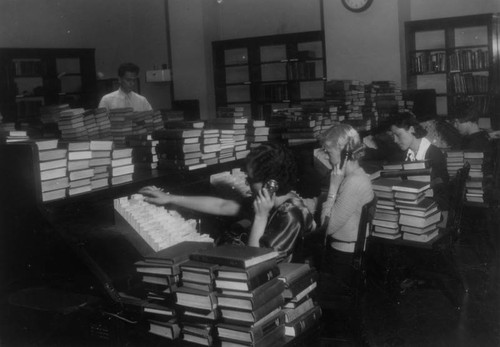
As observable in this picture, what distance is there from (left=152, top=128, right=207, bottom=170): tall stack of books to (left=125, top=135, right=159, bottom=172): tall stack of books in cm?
3

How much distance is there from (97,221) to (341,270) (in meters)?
1.50

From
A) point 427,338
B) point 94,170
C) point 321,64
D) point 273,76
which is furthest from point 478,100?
point 94,170

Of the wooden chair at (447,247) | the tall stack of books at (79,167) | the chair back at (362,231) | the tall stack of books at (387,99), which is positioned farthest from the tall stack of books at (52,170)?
the tall stack of books at (387,99)

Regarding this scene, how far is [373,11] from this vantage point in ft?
27.1

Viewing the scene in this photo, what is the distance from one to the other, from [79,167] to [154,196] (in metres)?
0.48

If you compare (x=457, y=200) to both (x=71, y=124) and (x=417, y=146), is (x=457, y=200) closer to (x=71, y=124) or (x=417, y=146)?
(x=417, y=146)

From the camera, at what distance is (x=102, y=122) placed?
147 inches

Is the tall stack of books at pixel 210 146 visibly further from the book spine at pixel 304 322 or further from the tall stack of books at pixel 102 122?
the book spine at pixel 304 322

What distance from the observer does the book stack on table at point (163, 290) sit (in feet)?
7.37

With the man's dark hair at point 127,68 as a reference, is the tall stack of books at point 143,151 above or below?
below

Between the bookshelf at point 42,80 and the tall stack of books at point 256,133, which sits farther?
the bookshelf at point 42,80

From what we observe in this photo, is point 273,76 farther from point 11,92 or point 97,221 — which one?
point 97,221

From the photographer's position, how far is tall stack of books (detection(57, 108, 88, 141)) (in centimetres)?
348

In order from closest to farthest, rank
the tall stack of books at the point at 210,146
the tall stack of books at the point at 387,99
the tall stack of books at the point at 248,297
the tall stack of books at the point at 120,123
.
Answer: the tall stack of books at the point at 248,297 < the tall stack of books at the point at 210,146 < the tall stack of books at the point at 120,123 < the tall stack of books at the point at 387,99
